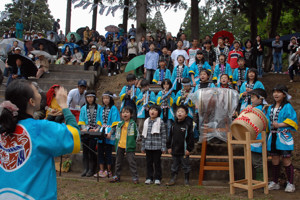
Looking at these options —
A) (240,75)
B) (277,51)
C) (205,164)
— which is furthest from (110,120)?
(277,51)

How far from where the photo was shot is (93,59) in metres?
13.8

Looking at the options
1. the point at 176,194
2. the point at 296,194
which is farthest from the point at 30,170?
the point at 296,194

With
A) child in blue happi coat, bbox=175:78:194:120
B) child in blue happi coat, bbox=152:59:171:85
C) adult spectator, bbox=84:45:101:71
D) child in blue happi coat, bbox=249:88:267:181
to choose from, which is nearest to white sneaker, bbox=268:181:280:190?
child in blue happi coat, bbox=249:88:267:181

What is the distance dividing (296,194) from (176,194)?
2.15 meters

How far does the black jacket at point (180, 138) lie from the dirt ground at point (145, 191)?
27.6 inches

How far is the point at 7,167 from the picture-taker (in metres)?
2.26

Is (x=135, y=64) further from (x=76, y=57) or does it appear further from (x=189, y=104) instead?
(x=76, y=57)

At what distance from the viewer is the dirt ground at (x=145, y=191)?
16.7ft

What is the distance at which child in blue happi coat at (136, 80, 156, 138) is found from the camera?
789 cm

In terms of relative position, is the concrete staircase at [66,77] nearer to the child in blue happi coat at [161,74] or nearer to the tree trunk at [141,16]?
the tree trunk at [141,16]

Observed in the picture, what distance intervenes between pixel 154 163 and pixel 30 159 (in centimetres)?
431

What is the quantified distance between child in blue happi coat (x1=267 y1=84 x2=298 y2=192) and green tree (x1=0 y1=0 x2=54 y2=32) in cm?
4772

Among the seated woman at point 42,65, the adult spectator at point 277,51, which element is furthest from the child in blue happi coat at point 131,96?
the adult spectator at point 277,51

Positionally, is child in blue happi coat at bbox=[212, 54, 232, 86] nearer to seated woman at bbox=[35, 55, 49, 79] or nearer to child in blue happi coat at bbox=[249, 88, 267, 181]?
child in blue happi coat at bbox=[249, 88, 267, 181]
